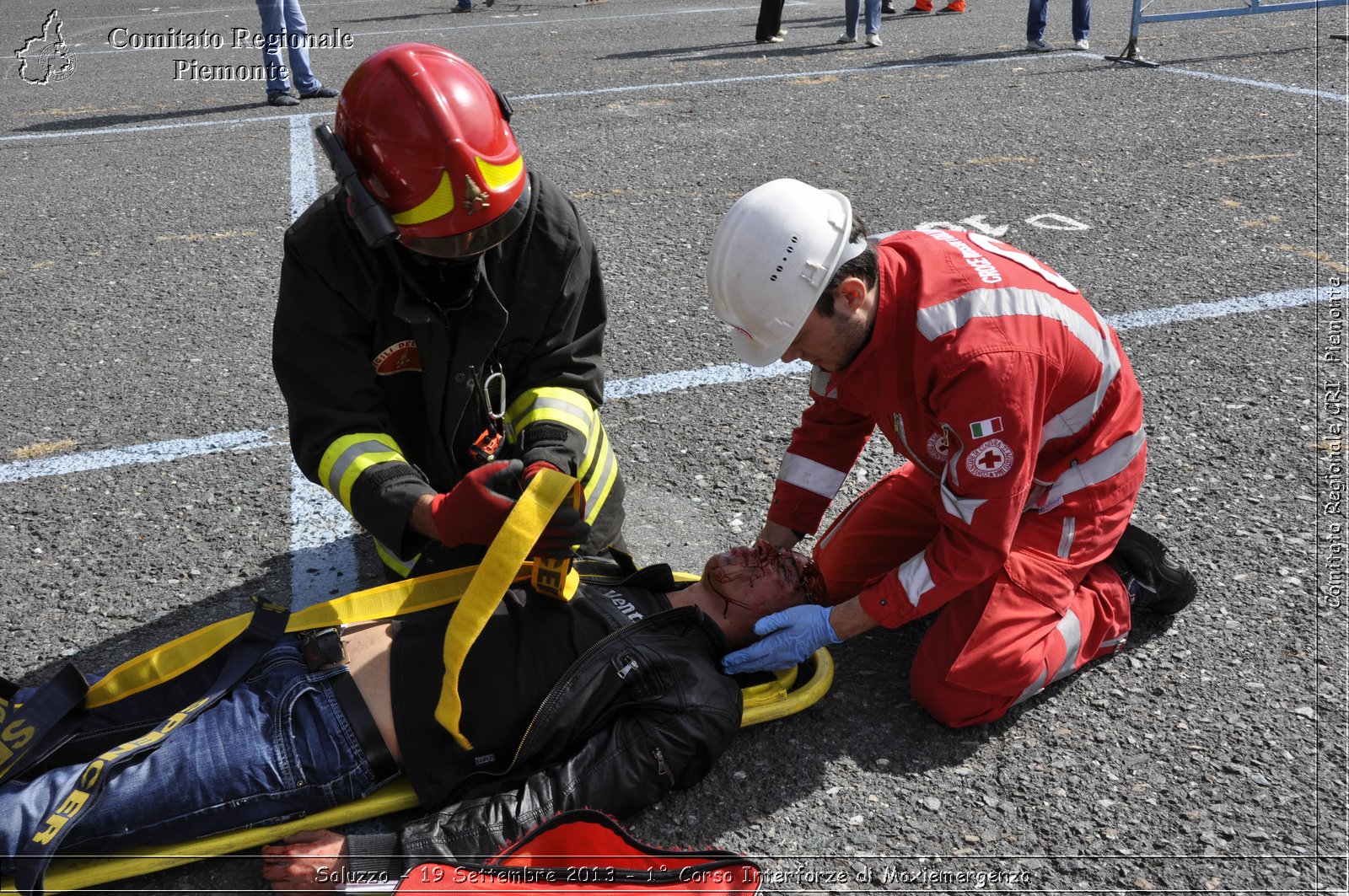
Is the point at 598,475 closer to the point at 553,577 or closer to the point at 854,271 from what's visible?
the point at 553,577

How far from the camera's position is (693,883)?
86.1 inches

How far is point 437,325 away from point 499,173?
474mm

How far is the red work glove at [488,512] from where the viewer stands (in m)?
2.46

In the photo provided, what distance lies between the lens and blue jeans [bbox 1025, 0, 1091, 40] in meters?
10.0

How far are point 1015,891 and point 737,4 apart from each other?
47.0 ft

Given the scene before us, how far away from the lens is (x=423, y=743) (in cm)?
242

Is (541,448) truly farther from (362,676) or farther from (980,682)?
(980,682)

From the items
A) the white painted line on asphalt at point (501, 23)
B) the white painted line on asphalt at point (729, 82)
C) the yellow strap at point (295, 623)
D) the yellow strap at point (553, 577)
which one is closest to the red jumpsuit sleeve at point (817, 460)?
the yellow strap at point (553, 577)

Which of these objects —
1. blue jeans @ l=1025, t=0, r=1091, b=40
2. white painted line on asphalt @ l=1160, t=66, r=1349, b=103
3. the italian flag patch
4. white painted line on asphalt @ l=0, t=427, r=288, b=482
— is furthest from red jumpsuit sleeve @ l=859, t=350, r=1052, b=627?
blue jeans @ l=1025, t=0, r=1091, b=40

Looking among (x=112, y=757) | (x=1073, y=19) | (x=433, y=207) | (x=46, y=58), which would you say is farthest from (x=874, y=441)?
(x=46, y=58)

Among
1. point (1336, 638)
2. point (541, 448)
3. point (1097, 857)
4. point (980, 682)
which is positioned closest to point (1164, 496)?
Result: point (1336, 638)

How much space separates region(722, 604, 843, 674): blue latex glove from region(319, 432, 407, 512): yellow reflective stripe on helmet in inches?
41.0

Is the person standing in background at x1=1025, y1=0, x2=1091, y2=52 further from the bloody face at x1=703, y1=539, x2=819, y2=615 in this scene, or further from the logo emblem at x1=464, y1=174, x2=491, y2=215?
the logo emblem at x1=464, y1=174, x2=491, y2=215

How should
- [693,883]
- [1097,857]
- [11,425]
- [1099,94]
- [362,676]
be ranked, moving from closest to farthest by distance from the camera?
1. [693,883]
2. [1097,857]
3. [362,676]
4. [11,425]
5. [1099,94]
